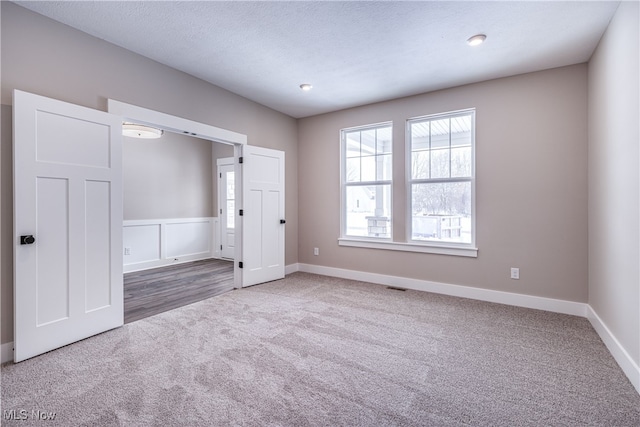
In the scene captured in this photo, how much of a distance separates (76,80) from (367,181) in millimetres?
3532

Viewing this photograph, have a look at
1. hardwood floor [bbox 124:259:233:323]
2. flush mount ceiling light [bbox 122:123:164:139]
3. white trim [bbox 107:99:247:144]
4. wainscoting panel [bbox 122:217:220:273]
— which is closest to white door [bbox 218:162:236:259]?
wainscoting panel [bbox 122:217:220:273]

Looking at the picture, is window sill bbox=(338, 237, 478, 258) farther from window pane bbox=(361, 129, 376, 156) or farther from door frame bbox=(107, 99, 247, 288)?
door frame bbox=(107, 99, 247, 288)

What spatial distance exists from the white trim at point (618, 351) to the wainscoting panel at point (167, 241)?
6185mm

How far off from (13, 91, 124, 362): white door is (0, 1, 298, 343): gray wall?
0.44 ft

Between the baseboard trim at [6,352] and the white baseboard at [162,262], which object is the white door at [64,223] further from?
the white baseboard at [162,262]

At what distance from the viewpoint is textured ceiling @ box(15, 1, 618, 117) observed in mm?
2271

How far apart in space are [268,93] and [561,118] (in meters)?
3.45

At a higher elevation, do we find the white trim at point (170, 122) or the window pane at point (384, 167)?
the white trim at point (170, 122)

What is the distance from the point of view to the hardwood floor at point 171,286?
134 inches

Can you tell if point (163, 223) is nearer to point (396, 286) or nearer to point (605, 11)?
point (396, 286)

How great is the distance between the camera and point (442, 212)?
395 cm

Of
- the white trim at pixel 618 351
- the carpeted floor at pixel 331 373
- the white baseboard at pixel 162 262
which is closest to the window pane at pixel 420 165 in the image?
the carpeted floor at pixel 331 373

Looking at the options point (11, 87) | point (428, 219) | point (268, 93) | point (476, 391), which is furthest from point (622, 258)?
point (11, 87)

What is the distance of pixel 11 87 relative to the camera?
2201 millimetres
